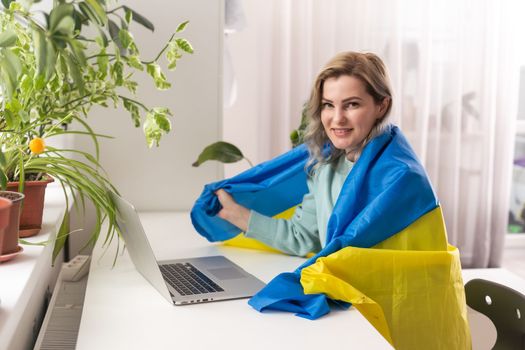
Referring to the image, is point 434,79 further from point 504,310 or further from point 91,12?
point 91,12

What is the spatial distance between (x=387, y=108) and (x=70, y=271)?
936 mm

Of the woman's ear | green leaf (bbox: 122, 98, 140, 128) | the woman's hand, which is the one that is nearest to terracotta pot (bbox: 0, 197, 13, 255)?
green leaf (bbox: 122, 98, 140, 128)

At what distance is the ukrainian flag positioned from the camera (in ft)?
4.08

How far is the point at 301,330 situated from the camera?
1116 mm

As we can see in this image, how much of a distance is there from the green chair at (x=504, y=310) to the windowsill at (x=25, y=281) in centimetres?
104

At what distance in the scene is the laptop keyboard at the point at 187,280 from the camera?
4.31 feet

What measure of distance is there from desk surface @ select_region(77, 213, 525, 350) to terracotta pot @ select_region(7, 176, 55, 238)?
166 millimetres

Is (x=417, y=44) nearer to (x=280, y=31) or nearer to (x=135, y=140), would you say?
(x=280, y=31)

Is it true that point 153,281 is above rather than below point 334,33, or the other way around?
below

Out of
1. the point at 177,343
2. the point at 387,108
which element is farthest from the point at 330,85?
the point at 177,343

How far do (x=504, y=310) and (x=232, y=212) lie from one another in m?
0.72

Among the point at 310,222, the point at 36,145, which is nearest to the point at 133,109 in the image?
the point at 36,145

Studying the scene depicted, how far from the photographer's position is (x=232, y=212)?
1.74m

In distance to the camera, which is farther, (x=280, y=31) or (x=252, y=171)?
(x=280, y=31)
